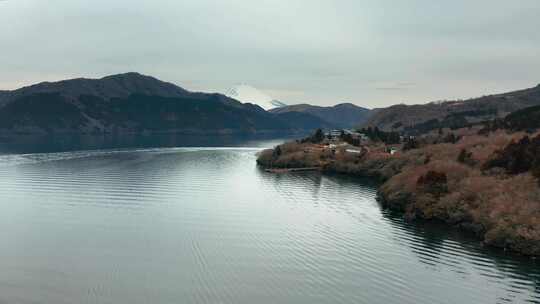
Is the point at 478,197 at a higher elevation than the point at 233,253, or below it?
higher

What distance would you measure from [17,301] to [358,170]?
13267 cm

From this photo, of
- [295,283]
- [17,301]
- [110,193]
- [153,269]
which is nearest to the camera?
[17,301]

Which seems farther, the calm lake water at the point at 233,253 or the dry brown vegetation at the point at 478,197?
the dry brown vegetation at the point at 478,197

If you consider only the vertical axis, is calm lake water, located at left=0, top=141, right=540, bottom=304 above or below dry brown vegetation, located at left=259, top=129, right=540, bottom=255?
below

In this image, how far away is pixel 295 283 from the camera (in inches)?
2338

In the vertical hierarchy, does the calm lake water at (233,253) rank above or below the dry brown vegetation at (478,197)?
below

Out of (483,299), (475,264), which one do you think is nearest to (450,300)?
(483,299)

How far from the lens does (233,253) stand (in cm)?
7106

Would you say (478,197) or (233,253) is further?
(478,197)

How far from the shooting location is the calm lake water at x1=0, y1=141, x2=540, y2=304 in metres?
56.4

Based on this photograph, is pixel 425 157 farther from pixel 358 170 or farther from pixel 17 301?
pixel 17 301

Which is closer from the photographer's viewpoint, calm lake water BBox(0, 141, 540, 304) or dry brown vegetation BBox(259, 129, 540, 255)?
calm lake water BBox(0, 141, 540, 304)

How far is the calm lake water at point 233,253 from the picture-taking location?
185ft

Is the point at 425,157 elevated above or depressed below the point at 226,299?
above
